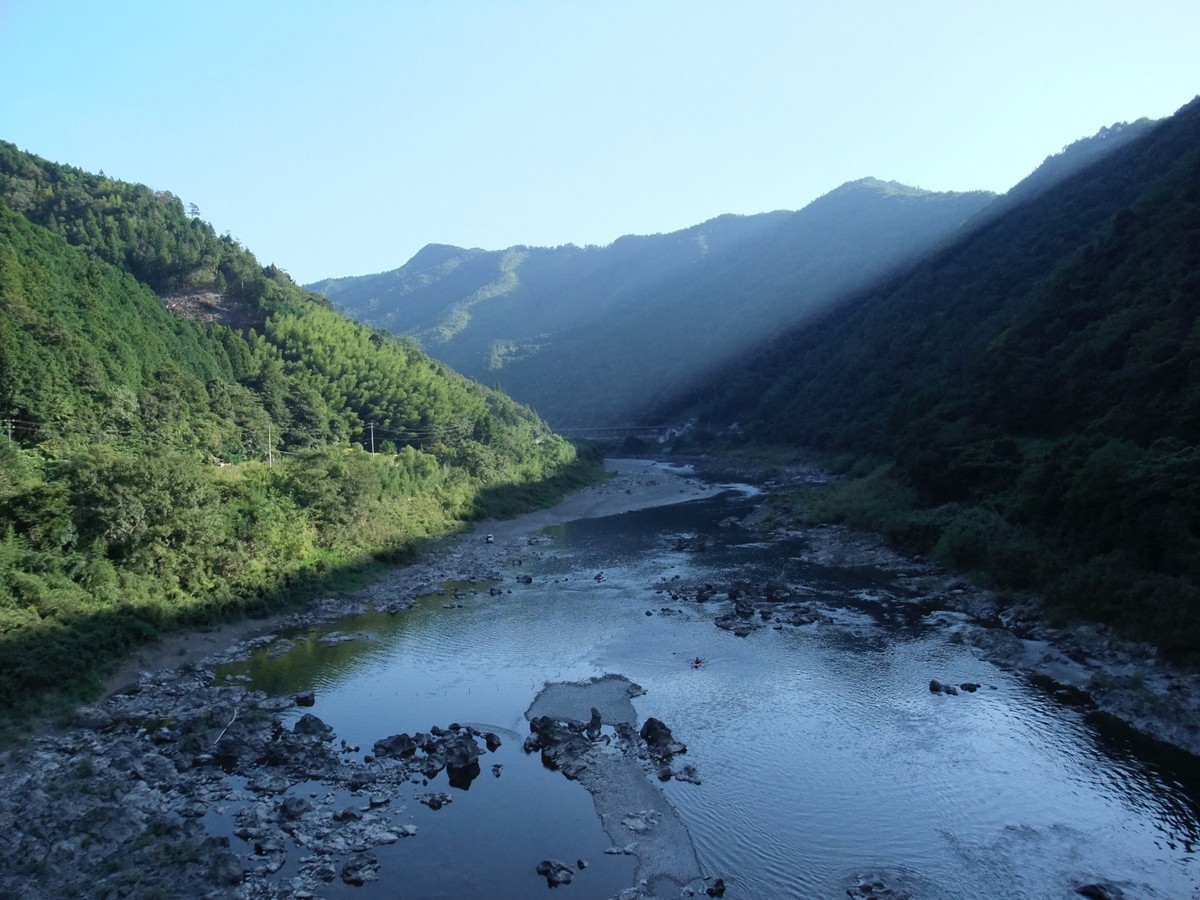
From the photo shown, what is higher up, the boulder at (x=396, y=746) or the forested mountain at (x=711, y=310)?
the forested mountain at (x=711, y=310)

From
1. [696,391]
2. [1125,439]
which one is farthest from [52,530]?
[696,391]

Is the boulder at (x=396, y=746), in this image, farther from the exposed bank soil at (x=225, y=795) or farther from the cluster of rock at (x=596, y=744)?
the cluster of rock at (x=596, y=744)

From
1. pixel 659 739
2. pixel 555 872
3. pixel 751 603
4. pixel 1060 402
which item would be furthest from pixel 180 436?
pixel 1060 402

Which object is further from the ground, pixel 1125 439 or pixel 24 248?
pixel 24 248

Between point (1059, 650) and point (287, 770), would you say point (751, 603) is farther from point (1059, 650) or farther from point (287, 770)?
point (287, 770)

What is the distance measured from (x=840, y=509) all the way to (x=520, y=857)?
3256 centimetres

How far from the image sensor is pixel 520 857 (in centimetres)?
1266

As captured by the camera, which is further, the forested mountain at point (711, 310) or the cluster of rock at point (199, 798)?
the forested mountain at point (711, 310)

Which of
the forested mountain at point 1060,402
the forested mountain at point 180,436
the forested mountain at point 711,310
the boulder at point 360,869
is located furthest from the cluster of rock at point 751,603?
the forested mountain at point 711,310

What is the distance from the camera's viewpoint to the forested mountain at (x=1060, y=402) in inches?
866

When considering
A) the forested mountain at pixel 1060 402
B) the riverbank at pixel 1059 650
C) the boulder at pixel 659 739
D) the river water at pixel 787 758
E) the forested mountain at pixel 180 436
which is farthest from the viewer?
the forested mountain at pixel 180 436

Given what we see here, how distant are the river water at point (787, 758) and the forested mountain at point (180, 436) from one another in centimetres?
480

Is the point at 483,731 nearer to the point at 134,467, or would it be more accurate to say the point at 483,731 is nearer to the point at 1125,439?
the point at 134,467

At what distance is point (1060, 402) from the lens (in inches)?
1401
